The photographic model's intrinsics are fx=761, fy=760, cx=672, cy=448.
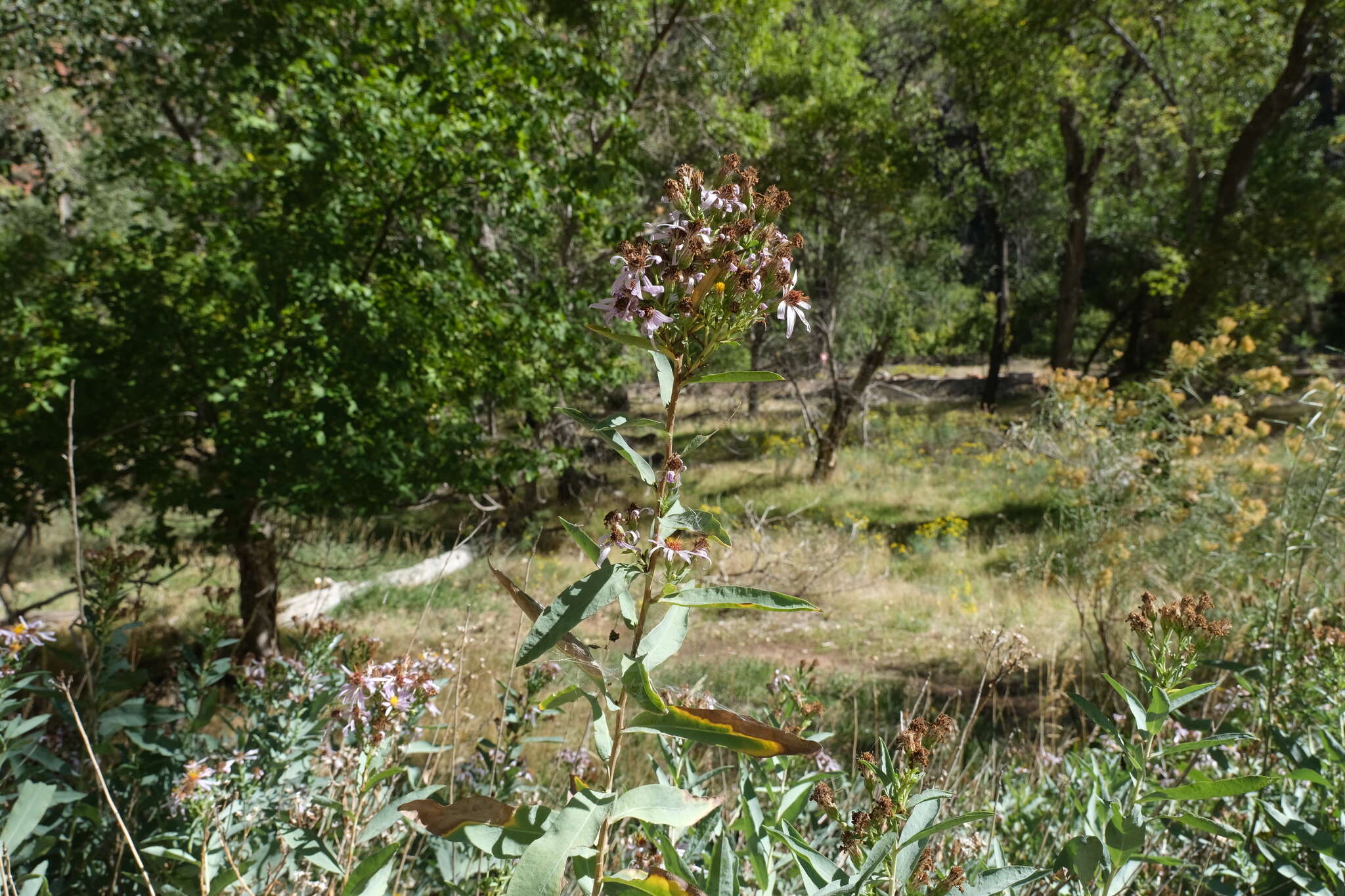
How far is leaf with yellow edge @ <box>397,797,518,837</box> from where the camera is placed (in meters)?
0.90

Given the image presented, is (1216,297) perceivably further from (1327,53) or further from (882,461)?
(882,461)

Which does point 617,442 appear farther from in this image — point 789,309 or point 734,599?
point 789,309

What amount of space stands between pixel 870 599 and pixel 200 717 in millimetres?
5620

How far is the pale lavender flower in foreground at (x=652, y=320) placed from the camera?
3.05 ft

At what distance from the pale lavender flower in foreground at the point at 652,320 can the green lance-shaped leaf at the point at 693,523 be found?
0.73 ft

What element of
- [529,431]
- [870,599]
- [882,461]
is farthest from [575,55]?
[882,461]

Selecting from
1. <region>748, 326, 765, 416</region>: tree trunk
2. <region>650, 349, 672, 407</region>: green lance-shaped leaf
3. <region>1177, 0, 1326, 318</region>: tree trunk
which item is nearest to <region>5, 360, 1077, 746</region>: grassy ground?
<region>650, 349, 672, 407</region>: green lance-shaped leaf

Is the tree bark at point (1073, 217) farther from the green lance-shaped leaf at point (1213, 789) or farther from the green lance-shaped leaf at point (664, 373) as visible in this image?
the green lance-shaped leaf at point (664, 373)

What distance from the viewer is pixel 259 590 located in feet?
14.5

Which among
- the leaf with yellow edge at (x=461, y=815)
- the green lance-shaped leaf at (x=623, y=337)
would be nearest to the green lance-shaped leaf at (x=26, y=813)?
the leaf with yellow edge at (x=461, y=815)

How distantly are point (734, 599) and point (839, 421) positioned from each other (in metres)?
10.1

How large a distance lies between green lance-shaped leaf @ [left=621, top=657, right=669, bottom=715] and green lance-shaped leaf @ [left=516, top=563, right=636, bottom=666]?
7 cm

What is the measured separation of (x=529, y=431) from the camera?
490 centimetres

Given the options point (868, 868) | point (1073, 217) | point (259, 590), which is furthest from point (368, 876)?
point (1073, 217)
